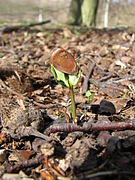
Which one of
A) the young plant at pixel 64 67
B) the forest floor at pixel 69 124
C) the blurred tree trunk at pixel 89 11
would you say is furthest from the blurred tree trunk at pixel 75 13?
the young plant at pixel 64 67

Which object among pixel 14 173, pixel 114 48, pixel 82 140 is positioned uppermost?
pixel 114 48

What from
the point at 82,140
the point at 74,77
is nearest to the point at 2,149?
the point at 82,140

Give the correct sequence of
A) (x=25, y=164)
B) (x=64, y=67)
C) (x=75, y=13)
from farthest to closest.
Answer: (x=75, y=13), (x=64, y=67), (x=25, y=164)

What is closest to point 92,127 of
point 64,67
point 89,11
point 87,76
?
point 64,67

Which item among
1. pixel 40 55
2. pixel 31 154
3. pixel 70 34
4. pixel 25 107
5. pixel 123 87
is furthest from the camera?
pixel 70 34

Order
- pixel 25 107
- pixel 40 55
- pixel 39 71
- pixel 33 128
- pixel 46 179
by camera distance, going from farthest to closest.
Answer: pixel 40 55, pixel 39 71, pixel 25 107, pixel 33 128, pixel 46 179

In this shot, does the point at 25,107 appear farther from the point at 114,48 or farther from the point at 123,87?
the point at 114,48

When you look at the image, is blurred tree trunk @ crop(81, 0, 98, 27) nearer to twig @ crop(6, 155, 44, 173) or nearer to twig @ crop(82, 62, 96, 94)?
twig @ crop(82, 62, 96, 94)

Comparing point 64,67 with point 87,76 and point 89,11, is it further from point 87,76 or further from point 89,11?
point 89,11
